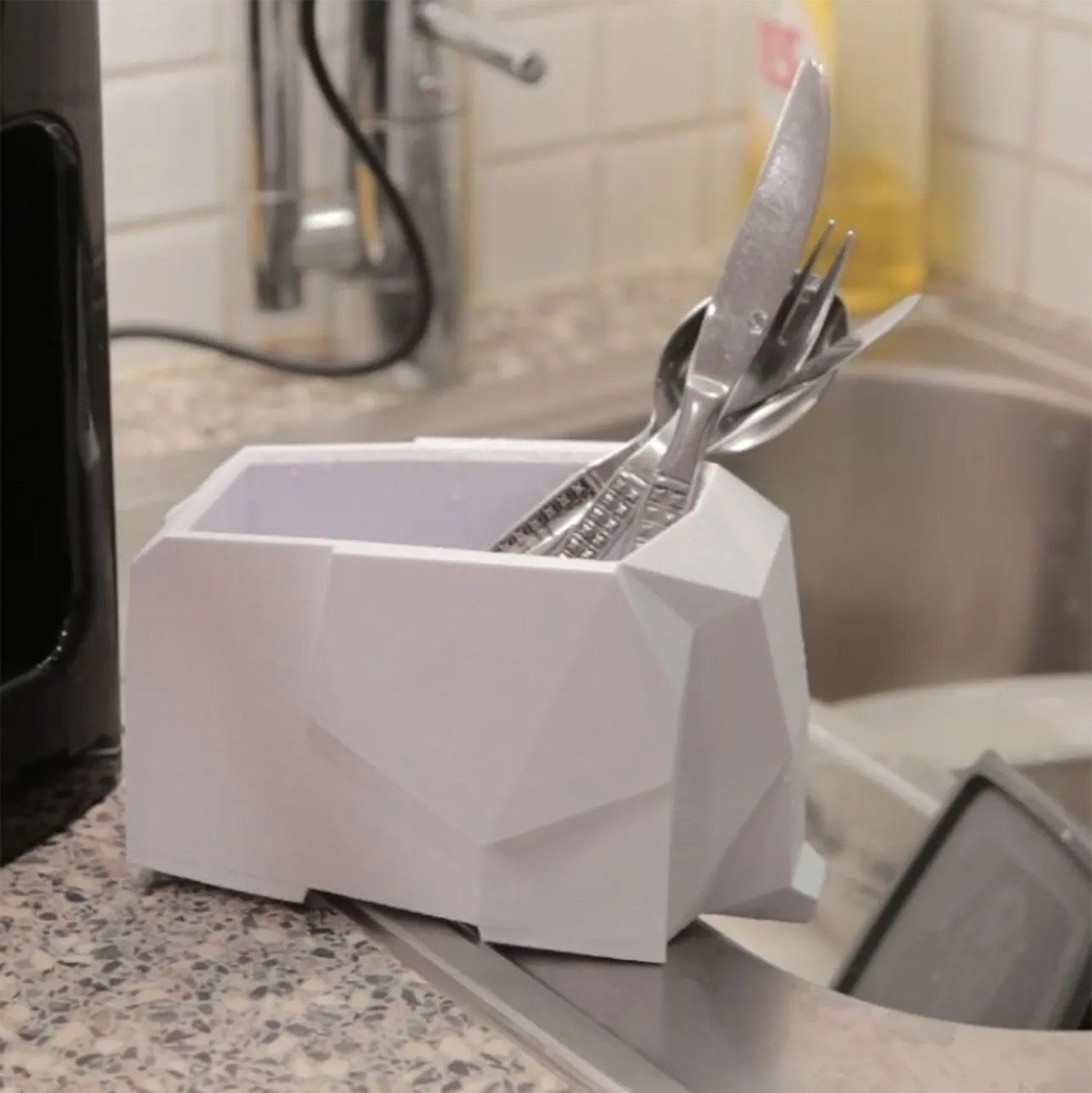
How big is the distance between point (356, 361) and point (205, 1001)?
49 centimetres

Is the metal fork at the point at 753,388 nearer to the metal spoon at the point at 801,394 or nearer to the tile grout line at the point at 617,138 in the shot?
the metal spoon at the point at 801,394

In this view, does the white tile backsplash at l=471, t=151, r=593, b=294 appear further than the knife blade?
Yes

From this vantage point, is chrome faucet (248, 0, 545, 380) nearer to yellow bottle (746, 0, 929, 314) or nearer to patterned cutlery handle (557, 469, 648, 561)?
yellow bottle (746, 0, 929, 314)

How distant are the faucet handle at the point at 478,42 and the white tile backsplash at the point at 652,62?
189 mm

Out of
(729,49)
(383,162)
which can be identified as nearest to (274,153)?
(383,162)

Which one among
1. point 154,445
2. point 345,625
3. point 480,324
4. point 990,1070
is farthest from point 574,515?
point 480,324

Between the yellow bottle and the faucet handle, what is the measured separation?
7.3 inches

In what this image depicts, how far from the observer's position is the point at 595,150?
109cm

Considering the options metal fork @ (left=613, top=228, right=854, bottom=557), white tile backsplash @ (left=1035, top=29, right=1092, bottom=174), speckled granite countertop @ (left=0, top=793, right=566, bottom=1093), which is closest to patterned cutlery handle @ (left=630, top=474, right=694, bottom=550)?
metal fork @ (left=613, top=228, right=854, bottom=557)

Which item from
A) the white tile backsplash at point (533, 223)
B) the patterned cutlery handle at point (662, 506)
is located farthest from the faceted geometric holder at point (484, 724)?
the white tile backsplash at point (533, 223)

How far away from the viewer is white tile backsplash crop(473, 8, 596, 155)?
104cm

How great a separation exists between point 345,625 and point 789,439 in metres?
0.51

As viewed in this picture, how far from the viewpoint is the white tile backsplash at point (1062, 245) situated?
40.2 inches

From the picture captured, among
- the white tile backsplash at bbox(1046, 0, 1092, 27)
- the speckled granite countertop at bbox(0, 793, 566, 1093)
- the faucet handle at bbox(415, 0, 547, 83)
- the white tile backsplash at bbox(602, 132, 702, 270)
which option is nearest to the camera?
the speckled granite countertop at bbox(0, 793, 566, 1093)
